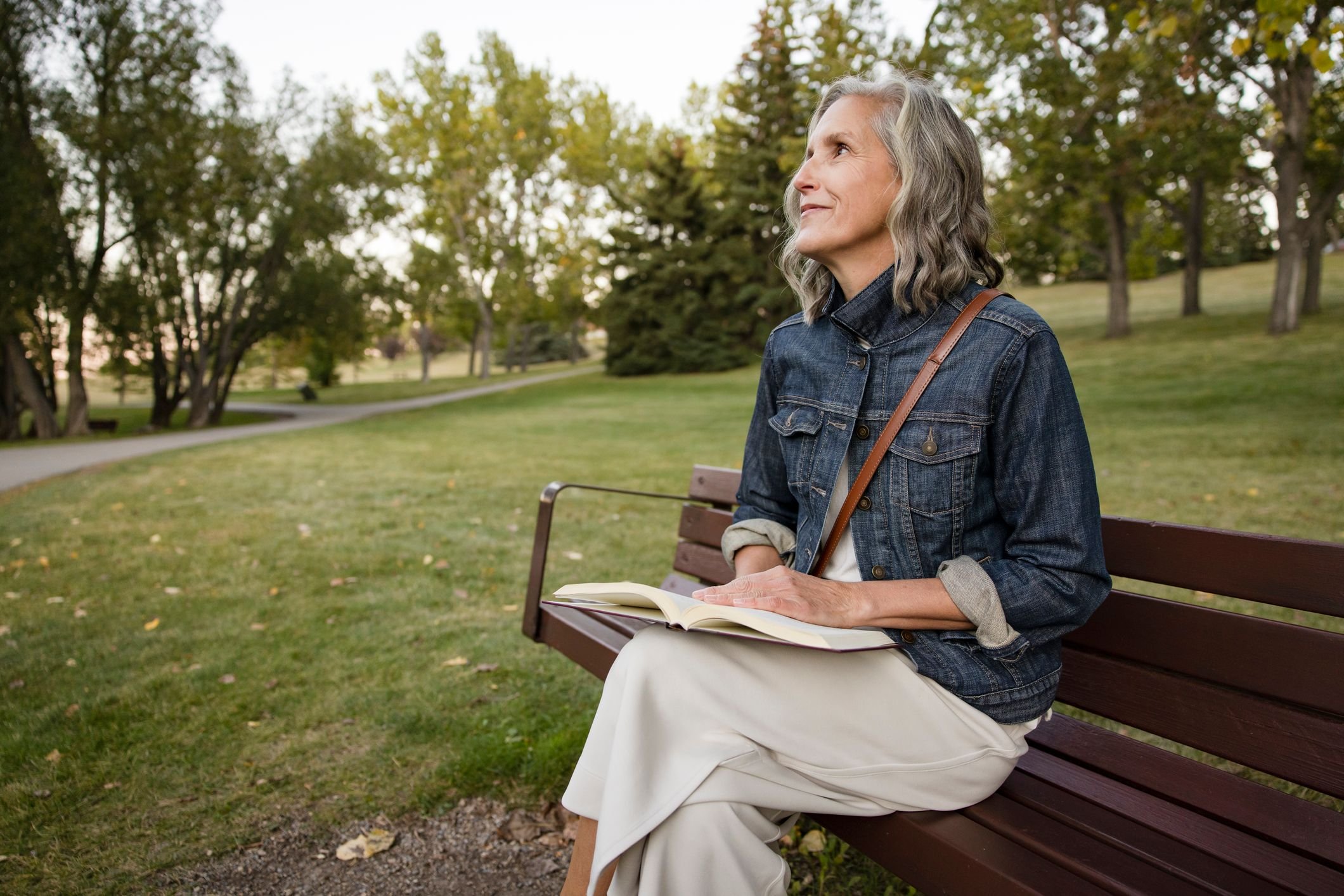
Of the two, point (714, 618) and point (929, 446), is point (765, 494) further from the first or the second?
point (714, 618)

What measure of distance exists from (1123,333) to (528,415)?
1612 centimetres

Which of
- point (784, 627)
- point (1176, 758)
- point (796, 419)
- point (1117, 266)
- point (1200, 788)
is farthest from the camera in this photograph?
point (1117, 266)

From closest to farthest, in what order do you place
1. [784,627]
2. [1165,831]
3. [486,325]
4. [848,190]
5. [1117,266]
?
[784,627] < [1165,831] < [848,190] < [1117,266] < [486,325]

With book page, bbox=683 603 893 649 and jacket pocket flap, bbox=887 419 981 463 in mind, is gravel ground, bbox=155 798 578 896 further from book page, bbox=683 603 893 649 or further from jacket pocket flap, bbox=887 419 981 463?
jacket pocket flap, bbox=887 419 981 463

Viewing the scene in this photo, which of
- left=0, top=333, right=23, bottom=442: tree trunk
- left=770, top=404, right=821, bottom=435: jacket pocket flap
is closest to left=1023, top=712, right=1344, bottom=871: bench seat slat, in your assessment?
left=770, top=404, right=821, bottom=435: jacket pocket flap

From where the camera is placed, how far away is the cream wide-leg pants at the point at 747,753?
1.50 metres

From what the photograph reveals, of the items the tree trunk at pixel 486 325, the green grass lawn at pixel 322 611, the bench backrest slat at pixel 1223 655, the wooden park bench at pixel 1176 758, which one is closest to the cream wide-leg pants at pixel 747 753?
the wooden park bench at pixel 1176 758

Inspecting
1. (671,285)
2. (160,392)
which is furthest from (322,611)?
(671,285)

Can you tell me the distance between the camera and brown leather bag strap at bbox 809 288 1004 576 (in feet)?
6.11

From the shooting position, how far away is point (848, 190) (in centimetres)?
201

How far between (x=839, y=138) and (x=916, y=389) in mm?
623

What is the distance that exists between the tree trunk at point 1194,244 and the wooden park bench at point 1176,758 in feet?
81.8

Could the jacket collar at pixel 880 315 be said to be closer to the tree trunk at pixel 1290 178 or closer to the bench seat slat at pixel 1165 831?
the bench seat slat at pixel 1165 831

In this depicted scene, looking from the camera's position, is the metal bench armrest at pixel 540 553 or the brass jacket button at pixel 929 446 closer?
the brass jacket button at pixel 929 446
